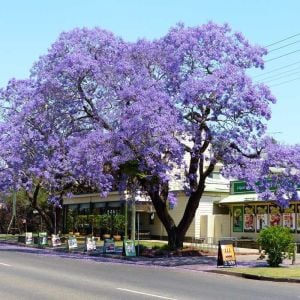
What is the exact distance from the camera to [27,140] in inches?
1425

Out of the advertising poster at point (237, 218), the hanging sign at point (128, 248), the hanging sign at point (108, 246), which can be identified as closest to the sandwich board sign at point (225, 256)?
the hanging sign at point (128, 248)

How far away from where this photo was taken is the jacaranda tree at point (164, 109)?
2644 centimetres

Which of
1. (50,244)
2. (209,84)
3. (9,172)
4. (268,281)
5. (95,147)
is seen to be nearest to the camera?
(268,281)

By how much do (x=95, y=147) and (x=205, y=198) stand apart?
17.7 meters

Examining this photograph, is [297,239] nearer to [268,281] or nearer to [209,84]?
[209,84]

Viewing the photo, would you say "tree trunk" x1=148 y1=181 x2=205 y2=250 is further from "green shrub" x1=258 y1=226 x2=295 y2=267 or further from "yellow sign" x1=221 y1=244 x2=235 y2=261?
"green shrub" x1=258 y1=226 x2=295 y2=267

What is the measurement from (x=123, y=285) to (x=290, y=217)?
22274mm

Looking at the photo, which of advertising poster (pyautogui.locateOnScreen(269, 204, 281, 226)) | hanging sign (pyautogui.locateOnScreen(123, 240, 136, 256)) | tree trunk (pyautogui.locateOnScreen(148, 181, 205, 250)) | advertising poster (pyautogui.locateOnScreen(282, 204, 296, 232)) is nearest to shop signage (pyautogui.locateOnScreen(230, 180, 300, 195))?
advertising poster (pyautogui.locateOnScreen(269, 204, 281, 226))

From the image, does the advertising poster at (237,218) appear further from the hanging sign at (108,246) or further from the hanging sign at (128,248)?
the hanging sign at (128,248)

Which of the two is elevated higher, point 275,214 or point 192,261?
point 275,214

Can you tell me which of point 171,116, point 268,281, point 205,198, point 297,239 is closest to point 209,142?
point 171,116

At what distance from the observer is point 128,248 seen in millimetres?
30531

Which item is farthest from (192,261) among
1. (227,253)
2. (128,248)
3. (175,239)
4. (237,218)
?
(237,218)

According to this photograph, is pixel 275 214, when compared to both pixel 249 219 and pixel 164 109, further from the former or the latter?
pixel 164 109
